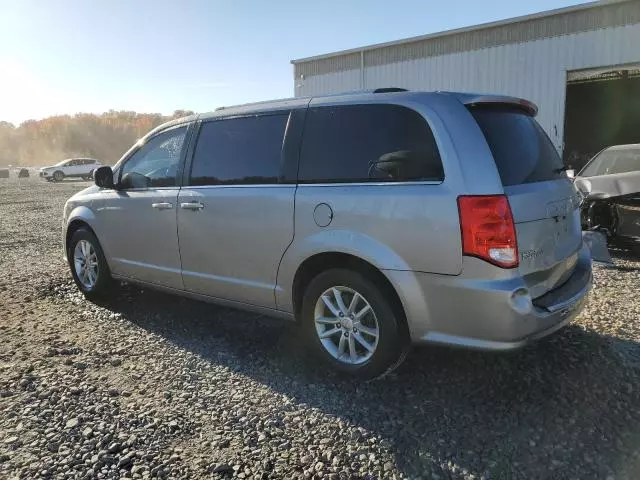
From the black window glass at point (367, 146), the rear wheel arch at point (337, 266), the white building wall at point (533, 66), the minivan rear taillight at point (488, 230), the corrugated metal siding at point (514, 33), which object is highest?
the corrugated metal siding at point (514, 33)

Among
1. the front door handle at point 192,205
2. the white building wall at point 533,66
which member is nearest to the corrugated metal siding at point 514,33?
the white building wall at point 533,66

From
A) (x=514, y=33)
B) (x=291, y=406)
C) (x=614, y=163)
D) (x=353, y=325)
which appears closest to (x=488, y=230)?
(x=353, y=325)

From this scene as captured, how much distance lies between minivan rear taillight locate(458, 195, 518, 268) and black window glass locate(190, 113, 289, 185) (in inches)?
57.8

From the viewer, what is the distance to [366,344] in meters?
3.38

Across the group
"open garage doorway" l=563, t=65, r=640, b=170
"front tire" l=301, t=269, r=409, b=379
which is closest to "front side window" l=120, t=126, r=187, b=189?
"front tire" l=301, t=269, r=409, b=379

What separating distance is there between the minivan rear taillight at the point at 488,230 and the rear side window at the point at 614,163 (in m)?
5.59

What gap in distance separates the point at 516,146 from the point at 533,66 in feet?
50.1

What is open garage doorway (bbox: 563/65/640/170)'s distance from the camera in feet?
76.7

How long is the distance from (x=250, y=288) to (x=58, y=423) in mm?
1506

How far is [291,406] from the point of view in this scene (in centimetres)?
317

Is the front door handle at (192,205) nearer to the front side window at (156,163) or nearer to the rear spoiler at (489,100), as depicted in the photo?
the front side window at (156,163)

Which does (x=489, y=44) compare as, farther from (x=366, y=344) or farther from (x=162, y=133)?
(x=366, y=344)

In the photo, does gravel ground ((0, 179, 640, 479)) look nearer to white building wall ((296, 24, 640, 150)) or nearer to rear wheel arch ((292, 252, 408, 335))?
rear wheel arch ((292, 252, 408, 335))

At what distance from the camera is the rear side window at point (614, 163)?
7473 millimetres
